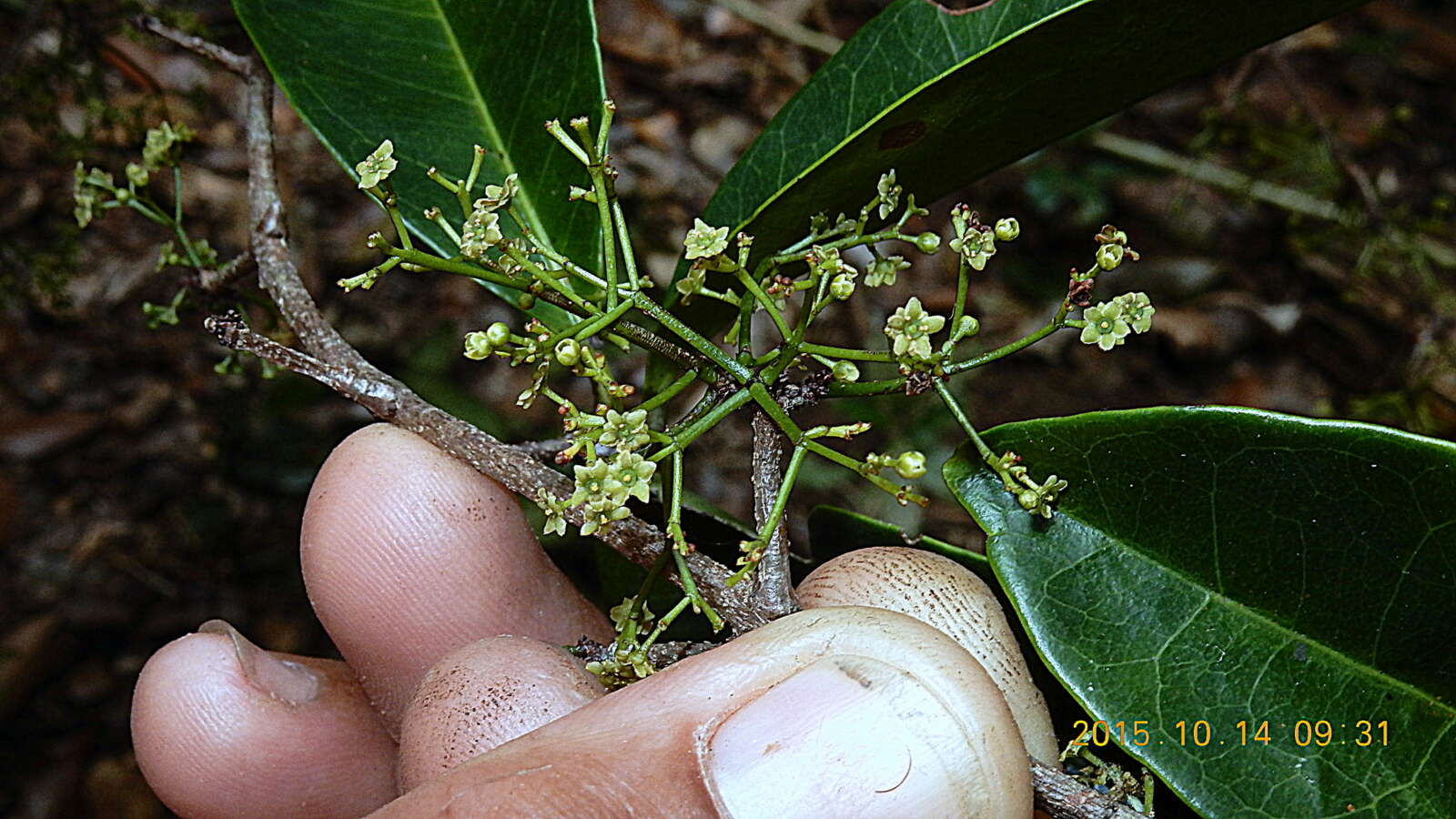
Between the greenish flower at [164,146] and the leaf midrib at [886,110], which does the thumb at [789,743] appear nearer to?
the leaf midrib at [886,110]

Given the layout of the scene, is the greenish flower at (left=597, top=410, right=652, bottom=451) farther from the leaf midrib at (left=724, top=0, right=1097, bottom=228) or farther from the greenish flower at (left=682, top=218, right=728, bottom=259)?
the leaf midrib at (left=724, top=0, right=1097, bottom=228)

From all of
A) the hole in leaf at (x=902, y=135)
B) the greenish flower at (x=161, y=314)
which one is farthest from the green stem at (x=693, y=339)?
the greenish flower at (x=161, y=314)

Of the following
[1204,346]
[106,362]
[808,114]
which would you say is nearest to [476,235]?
[808,114]

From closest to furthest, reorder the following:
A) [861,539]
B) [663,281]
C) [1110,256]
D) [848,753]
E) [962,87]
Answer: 1. [848,753]
2. [1110,256]
3. [962,87]
4. [861,539]
5. [663,281]

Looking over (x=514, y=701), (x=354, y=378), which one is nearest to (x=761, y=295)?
(x=514, y=701)

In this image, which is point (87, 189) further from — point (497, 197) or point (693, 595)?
point (693, 595)

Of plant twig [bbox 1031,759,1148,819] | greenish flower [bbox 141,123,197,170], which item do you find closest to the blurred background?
greenish flower [bbox 141,123,197,170]
